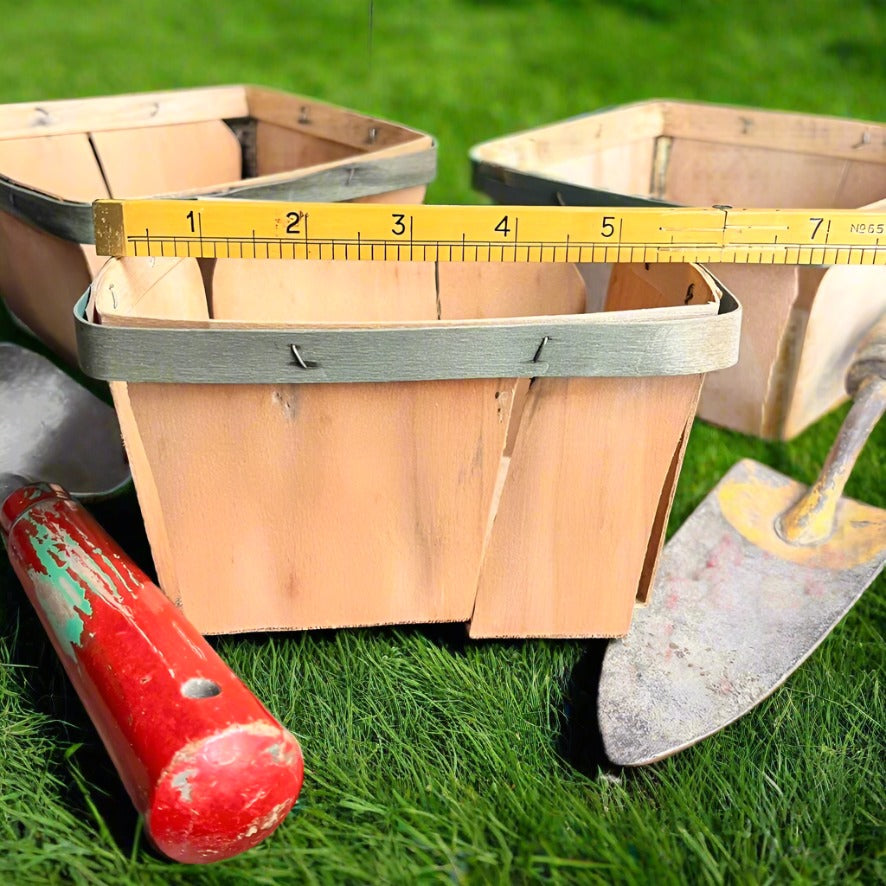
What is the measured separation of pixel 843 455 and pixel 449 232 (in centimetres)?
104

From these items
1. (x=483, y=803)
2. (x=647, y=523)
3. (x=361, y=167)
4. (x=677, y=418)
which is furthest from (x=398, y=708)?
(x=361, y=167)

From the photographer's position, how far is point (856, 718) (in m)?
1.79

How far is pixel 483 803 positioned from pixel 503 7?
22.6 ft

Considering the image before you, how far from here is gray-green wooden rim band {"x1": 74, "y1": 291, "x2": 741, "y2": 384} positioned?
4.69 ft

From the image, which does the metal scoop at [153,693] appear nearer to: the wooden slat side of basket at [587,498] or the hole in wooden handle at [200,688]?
the hole in wooden handle at [200,688]

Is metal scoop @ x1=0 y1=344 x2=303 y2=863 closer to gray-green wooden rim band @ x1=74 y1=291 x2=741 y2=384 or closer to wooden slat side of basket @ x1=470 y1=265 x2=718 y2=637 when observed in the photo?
gray-green wooden rim band @ x1=74 y1=291 x2=741 y2=384

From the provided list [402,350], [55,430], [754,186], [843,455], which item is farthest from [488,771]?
[754,186]

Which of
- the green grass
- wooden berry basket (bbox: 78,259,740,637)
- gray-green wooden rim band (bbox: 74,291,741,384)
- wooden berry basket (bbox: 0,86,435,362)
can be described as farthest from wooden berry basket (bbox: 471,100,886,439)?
gray-green wooden rim band (bbox: 74,291,741,384)

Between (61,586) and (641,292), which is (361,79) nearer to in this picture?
(641,292)

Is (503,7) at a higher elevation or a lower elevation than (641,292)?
lower

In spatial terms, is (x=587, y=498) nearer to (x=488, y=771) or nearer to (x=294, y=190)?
(x=488, y=771)

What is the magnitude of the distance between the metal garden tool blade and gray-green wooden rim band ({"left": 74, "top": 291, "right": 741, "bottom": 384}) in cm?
60

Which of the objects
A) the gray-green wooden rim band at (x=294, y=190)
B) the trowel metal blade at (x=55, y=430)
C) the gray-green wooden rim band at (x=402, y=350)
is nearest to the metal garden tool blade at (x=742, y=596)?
the gray-green wooden rim band at (x=402, y=350)

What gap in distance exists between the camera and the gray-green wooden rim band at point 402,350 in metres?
1.43
